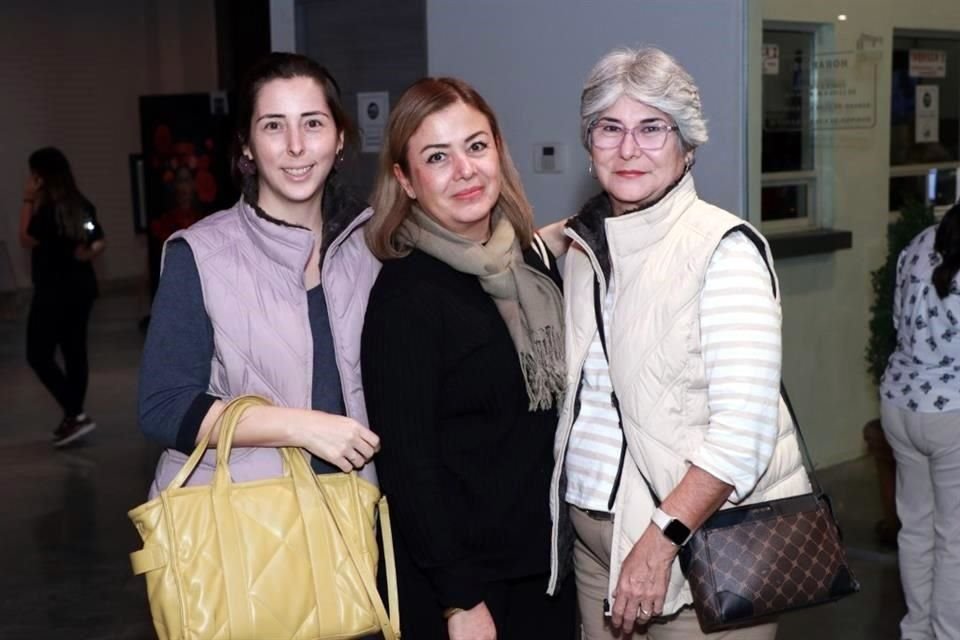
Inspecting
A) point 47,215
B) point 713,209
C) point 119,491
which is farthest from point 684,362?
point 47,215

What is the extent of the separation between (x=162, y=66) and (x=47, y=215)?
828cm

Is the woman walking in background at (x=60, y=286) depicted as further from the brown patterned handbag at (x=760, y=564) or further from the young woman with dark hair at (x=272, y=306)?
the brown patterned handbag at (x=760, y=564)

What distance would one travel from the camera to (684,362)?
7.23ft

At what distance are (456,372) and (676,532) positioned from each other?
50cm

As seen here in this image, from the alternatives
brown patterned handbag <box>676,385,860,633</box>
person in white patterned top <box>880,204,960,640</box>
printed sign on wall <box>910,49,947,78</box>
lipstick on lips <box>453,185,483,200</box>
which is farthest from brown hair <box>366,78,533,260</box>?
printed sign on wall <box>910,49,947,78</box>

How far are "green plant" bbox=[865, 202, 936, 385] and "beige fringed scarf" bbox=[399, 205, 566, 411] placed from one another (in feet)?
9.04

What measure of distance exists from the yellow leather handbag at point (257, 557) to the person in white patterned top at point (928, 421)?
211cm

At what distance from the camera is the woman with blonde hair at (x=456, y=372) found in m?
2.34

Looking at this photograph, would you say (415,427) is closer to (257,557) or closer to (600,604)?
(257,557)

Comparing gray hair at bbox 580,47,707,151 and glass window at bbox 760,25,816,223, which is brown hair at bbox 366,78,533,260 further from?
glass window at bbox 760,25,816,223

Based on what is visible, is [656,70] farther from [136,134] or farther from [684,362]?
[136,134]

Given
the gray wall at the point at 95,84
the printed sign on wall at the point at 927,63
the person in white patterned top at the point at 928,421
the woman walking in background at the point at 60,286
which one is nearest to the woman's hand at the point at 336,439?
the person in white patterned top at the point at 928,421

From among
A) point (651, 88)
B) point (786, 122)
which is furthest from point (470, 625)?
point (786, 122)

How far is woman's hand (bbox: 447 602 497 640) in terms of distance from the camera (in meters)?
2.37
